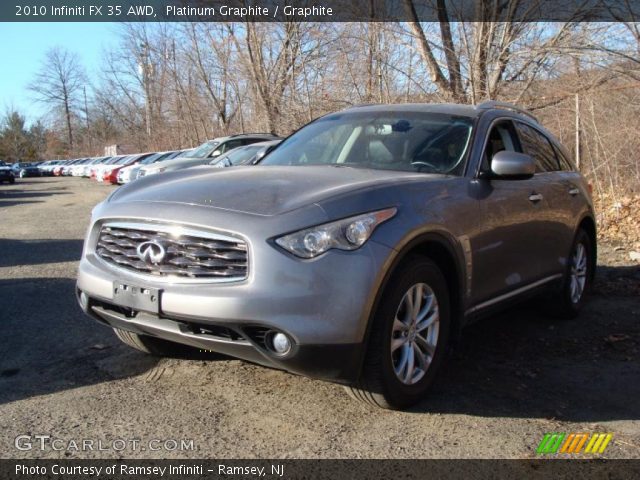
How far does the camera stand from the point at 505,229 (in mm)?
4191

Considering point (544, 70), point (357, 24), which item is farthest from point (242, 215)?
point (357, 24)

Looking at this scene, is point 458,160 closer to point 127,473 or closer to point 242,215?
point 242,215

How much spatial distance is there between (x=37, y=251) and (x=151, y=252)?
20.6 ft

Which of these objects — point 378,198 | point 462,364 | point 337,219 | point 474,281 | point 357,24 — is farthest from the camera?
point 357,24

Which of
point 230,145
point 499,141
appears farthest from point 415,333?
point 230,145

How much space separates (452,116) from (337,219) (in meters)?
1.90

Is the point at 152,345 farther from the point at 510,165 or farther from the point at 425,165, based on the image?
the point at 510,165

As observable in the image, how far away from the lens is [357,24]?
49.2 feet

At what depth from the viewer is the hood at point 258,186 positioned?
316 cm

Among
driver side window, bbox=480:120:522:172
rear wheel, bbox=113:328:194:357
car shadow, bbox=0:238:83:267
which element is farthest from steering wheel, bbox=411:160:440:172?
car shadow, bbox=0:238:83:267

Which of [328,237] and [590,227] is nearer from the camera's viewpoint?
[328,237]

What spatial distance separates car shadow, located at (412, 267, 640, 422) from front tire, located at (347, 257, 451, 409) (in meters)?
0.21

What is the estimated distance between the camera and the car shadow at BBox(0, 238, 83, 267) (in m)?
7.82

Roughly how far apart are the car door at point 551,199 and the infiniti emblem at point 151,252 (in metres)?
2.95
